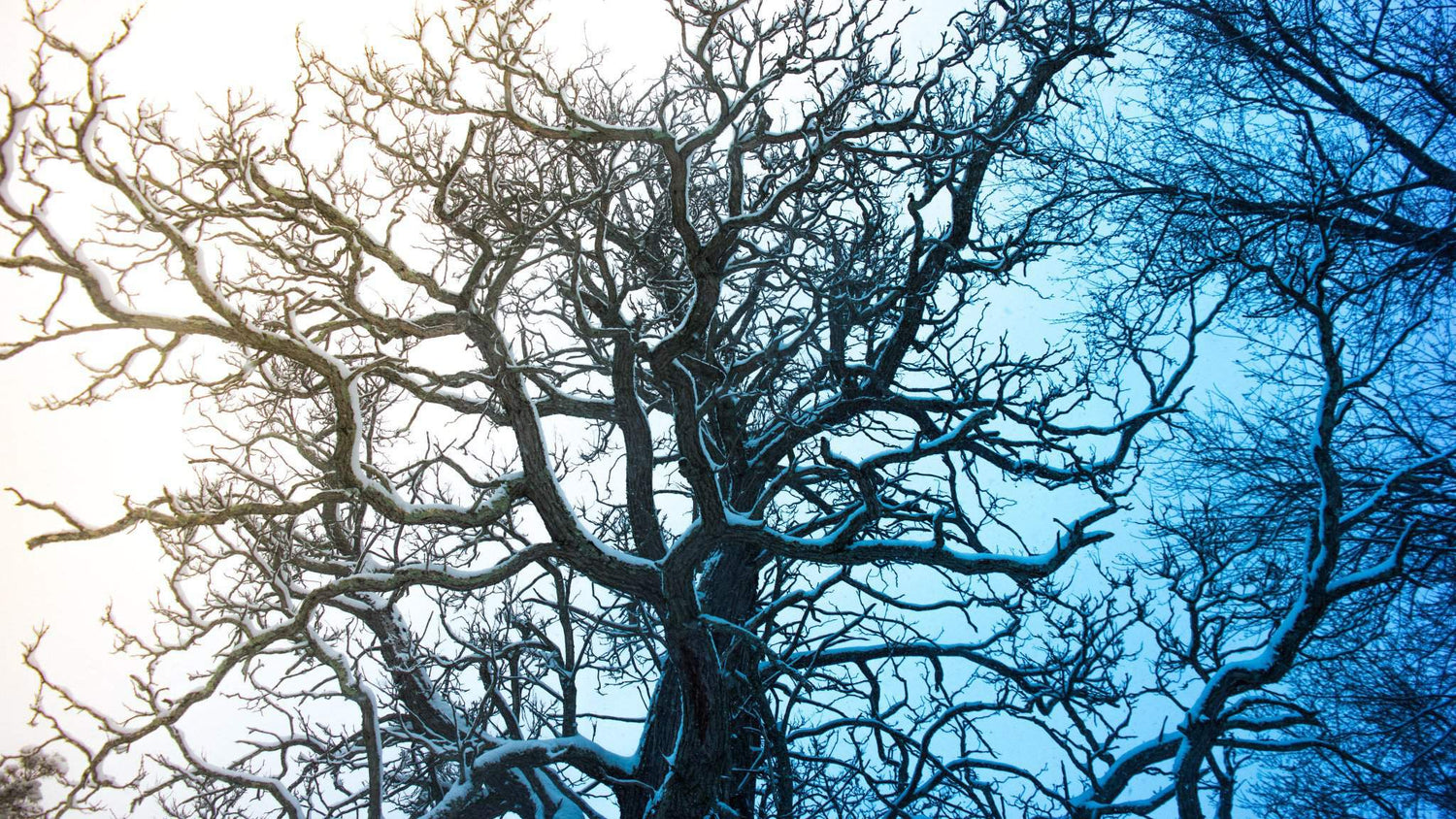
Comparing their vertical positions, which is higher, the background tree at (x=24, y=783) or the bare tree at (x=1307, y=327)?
the bare tree at (x=1307, y=327)

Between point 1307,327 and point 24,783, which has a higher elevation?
point 1307,327

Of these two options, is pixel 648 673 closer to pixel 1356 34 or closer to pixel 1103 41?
pixel 1103 41

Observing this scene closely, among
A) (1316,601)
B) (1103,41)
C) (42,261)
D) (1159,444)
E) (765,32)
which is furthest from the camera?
(1159,444)

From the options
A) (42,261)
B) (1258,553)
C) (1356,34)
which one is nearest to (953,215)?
(1356,34)

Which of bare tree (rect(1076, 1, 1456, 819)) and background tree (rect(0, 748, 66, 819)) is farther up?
bare tree (rect(1076, 1, 1456, 819))

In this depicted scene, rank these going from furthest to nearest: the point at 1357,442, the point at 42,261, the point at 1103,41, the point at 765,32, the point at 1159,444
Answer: the point at 1159,444 → the point at 1357,442 → the point at 1103,41 → the point at 765,32 → the point at 42,261

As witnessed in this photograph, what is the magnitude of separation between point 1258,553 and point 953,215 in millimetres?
4897

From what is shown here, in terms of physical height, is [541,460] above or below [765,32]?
below

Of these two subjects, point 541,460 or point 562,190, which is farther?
point 562,190

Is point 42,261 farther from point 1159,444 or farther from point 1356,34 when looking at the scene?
point 1356,34

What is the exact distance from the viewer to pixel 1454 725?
640cm

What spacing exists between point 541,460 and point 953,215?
4.84m

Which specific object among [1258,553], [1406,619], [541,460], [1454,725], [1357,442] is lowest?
[1454,725]

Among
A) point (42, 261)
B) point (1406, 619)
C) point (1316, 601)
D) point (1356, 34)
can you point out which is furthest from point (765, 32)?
point (1406, 619)
